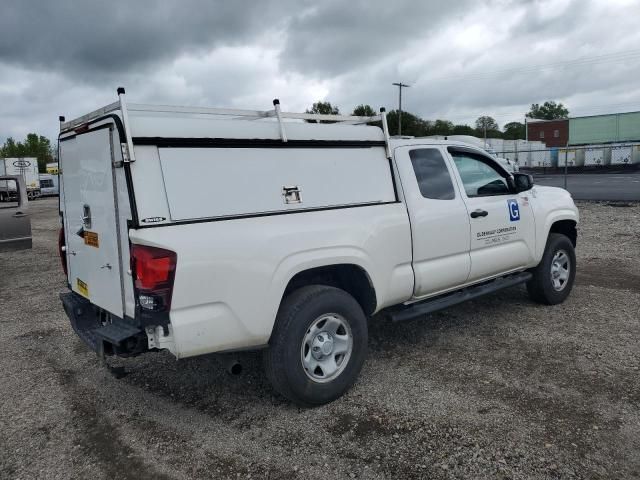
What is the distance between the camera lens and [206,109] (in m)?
3.46

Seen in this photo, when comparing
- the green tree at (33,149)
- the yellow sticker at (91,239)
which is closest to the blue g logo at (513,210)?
the yellow sticker at (91,239)

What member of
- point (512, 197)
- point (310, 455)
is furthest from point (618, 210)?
point (310, 455)

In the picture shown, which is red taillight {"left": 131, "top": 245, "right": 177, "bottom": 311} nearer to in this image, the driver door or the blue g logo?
the driver door

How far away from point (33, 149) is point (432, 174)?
274 feet

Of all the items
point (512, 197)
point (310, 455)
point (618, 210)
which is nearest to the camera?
point (310, 455)

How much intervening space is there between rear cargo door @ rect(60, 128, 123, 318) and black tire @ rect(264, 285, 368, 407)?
1057mm

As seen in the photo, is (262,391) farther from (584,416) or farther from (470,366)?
(584,416)

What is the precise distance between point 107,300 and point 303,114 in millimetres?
1913

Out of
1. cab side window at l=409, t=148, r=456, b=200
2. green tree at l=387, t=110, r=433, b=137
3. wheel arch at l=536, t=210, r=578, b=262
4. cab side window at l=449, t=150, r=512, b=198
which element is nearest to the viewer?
cab side window at l=409, t=148, r=456, b=200

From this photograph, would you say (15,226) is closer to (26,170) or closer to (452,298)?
(452,298)

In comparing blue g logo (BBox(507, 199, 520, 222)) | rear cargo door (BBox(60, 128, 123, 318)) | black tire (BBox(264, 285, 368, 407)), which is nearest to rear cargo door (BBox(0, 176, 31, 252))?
rear cargo door (BBox(60, 128, 123, 318))

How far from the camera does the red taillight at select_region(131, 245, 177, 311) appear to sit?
9.65ft

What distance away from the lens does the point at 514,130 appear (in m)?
99.2

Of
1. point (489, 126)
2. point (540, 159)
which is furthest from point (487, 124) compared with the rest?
point (540, 159)
